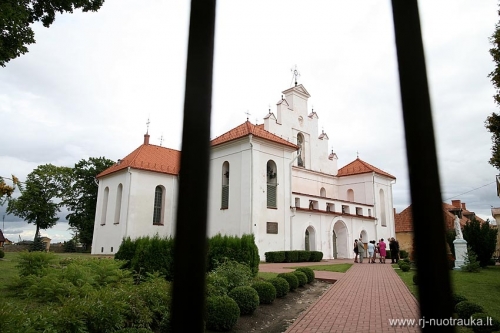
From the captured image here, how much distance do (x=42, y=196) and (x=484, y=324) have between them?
177 ft

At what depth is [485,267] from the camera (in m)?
19.3

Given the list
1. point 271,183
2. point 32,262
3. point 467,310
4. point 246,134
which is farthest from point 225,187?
point 467,310

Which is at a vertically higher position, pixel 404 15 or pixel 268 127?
pixel 268 127

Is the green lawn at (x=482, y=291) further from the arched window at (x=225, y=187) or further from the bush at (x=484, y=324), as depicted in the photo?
the arched window at (x=225, y=187)

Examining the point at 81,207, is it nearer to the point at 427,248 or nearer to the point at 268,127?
the point at 268,127

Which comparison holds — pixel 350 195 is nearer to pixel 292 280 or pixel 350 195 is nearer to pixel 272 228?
pixel 272 228

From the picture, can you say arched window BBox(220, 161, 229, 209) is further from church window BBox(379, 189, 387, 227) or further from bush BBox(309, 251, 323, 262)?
church window BBox(379, 189, 387, 227)

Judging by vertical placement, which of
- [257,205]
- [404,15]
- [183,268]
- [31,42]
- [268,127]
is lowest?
[183,268]

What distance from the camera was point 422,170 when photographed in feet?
3.01

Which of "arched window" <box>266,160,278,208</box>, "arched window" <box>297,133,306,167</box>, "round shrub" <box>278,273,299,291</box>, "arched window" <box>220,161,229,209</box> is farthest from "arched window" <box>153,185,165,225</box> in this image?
"round shrub" <box>278,273,299,291</box>

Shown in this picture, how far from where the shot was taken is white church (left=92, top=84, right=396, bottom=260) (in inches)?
1039

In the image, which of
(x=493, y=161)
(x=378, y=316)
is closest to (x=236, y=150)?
(x=493, y=161)

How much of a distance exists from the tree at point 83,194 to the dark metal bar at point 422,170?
4614 cm

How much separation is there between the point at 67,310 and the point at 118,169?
27.6 m
